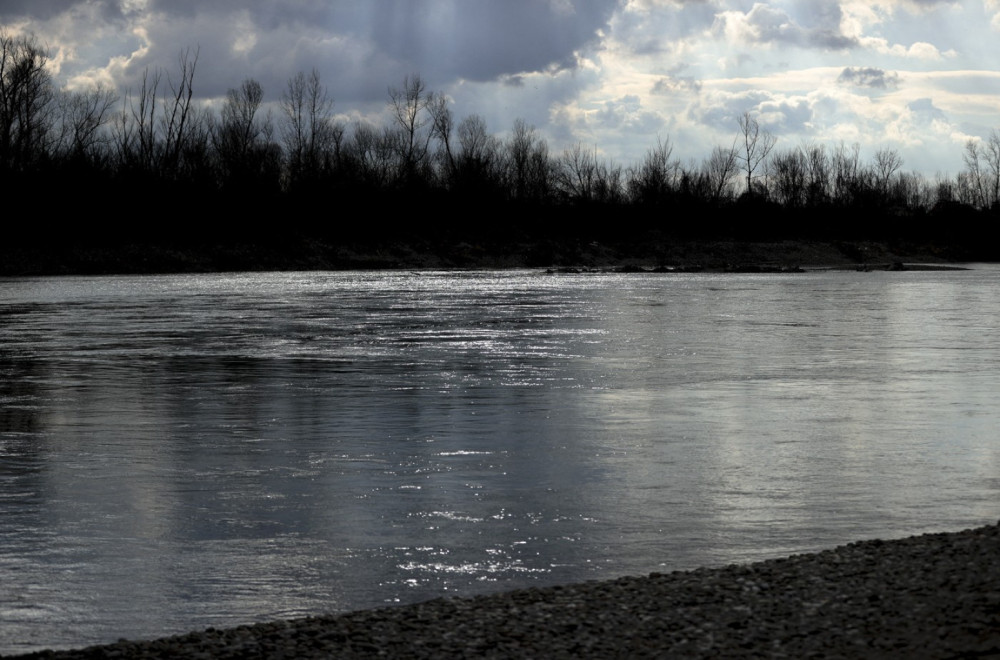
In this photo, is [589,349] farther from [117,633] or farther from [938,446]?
[117,633]

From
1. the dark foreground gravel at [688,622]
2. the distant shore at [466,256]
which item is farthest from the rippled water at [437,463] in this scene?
the distant shore at [466,256]

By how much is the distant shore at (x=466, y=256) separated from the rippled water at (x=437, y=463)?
181 feet

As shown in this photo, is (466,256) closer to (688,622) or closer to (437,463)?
(437,463)

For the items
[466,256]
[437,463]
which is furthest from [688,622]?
[466,256]

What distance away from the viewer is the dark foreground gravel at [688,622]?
16.4ft

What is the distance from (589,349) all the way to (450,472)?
36.4ft

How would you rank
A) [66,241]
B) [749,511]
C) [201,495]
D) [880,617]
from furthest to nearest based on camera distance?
[66,241] → [201,495] → [749,511] → [880,617]

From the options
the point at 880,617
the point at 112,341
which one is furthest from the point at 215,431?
the point at 112,341

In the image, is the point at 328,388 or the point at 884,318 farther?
the point at 884,318

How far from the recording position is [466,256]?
305 feet

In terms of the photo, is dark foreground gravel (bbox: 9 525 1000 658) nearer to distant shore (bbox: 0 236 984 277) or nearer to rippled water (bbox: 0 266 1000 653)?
rippled water (bbox: 0 266 1000 653)

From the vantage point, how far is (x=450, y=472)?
376 inches

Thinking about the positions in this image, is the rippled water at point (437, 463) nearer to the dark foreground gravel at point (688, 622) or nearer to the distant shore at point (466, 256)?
the dark foreground gravel at point (688, 622)

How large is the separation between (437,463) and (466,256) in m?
83.4
